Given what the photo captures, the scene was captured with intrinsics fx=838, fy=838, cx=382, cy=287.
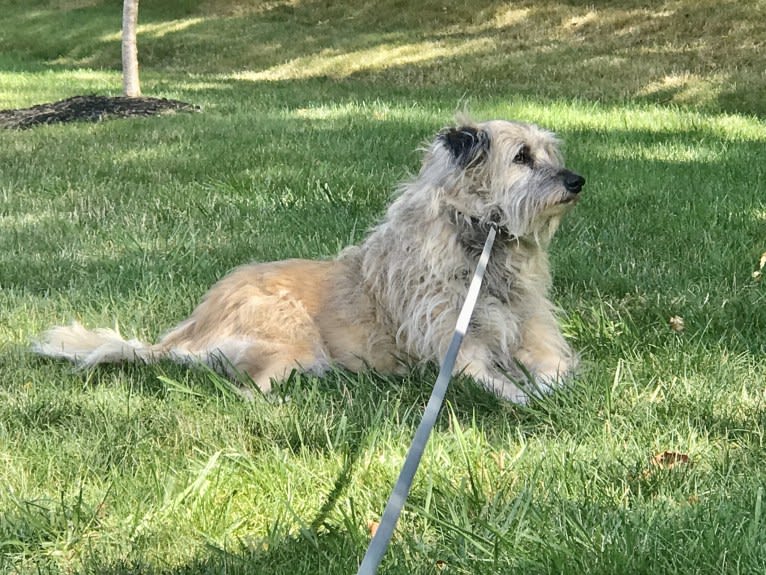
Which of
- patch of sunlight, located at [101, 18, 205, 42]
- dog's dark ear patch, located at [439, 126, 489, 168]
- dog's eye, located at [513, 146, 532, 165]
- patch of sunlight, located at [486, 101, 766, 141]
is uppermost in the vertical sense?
patch of sunlight, located at [101, 18, 205, 42]

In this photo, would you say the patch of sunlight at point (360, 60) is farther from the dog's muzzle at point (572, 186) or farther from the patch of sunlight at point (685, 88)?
the dog's muzzle at point (572, 186)

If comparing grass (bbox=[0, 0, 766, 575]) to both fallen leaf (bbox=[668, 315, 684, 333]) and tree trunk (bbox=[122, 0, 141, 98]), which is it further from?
tree trunk (bbox=[122, 0, 141, 98])

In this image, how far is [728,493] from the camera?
246cm

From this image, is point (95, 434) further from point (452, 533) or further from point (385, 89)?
point (385, 89)

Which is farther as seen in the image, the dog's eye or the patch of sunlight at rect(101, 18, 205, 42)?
the patch of sunlight at rect(101, 18, 205, 42)

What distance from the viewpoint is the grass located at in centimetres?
233

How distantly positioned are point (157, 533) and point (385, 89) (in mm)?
14970

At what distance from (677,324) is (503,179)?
1.07m

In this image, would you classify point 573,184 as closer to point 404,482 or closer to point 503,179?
point 503,179

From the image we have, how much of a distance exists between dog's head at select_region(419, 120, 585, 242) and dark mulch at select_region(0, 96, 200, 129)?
880cm

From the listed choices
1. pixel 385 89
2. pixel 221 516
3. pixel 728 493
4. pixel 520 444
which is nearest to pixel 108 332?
pixel 221 516

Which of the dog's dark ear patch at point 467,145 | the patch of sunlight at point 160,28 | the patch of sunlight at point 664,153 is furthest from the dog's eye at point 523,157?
the patch of sunlight at point 160,28

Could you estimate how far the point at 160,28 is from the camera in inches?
1118

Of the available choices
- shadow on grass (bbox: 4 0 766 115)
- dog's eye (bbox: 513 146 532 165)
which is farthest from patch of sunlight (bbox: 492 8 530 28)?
dog's eye (bbox: 513 146 532 165)
